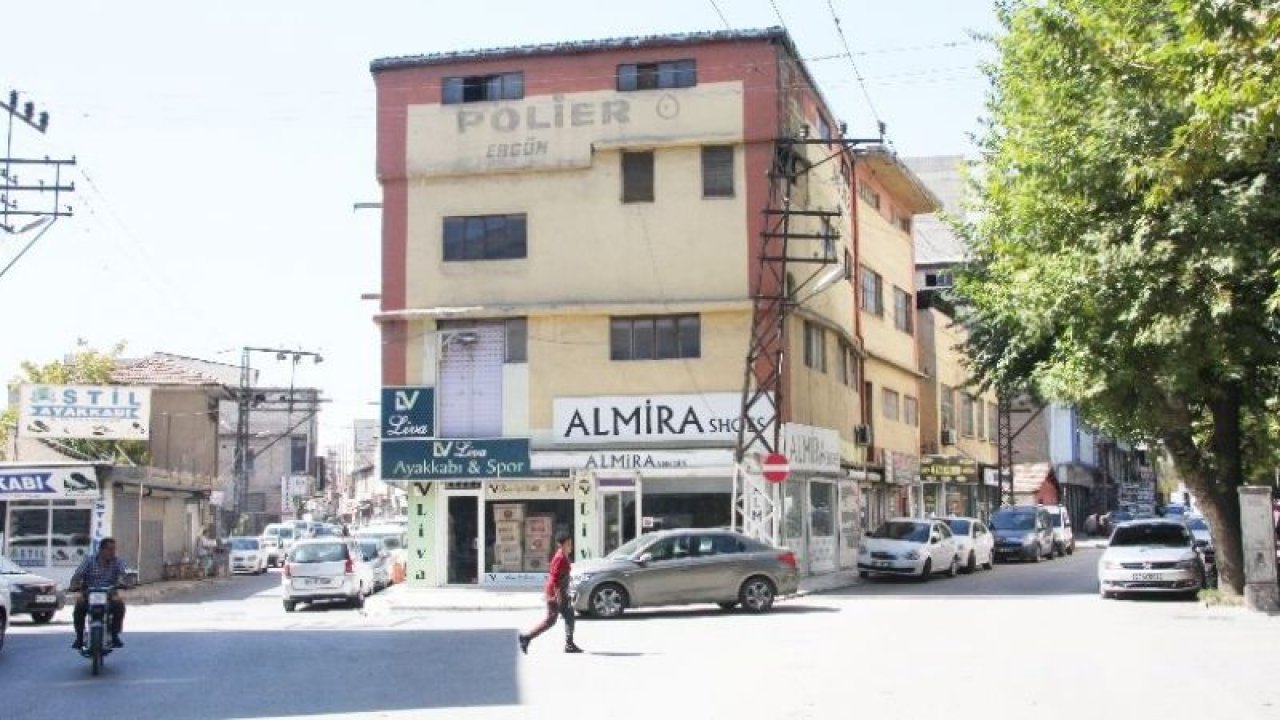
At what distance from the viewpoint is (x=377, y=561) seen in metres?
34.9

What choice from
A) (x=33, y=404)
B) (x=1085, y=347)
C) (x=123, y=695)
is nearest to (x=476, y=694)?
(x=123, y=695)

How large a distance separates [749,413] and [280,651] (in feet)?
50.2

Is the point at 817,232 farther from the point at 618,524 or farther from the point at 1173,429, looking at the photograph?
the point at 1173,429

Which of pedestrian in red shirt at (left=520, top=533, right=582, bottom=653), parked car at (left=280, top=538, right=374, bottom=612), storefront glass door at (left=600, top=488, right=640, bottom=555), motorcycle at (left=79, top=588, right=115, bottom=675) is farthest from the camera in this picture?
storefront glass door at (left=600, top=488, right=640, bottom=555)

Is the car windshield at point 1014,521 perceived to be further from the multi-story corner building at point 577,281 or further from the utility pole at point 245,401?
the utility pole at point 245,401

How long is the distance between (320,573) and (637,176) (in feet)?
39.7

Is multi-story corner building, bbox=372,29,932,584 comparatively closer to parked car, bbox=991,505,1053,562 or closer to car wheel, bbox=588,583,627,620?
car wheel, bbox=588,583,627,620

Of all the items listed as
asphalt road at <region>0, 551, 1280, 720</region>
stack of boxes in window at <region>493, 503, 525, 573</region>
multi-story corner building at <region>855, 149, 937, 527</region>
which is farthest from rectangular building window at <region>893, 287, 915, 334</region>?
asphalt road at <region>0, 551, 1280, 720</region>

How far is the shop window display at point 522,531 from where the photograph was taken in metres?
32.6

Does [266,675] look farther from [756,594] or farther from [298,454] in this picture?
[298,454]

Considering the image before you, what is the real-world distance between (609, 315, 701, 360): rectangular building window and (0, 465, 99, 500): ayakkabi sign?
48.2ft

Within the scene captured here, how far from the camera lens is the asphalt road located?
12.8m

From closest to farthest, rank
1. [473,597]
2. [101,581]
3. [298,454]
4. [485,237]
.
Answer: [101,581], [473,597], [485,237], [298,454]

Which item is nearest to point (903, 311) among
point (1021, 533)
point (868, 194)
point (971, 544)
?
point (868, 194)
